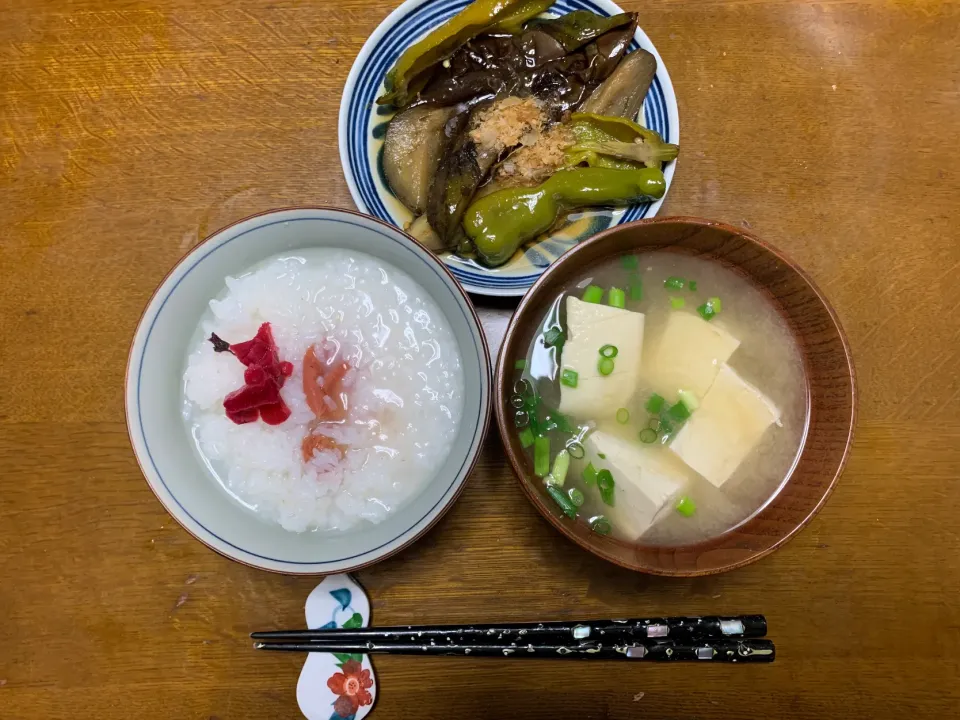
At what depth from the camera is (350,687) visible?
157cm

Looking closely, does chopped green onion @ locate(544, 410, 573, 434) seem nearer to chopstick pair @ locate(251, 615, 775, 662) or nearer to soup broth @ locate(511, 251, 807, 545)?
soup broth @ locate(511, 251, 807, 545)

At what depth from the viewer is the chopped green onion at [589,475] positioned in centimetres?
146

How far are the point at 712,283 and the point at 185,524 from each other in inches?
53.3

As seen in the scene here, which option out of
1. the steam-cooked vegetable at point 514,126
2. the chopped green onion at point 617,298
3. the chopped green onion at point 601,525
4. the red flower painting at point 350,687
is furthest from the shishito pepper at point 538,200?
the red flower painting at point 350,687

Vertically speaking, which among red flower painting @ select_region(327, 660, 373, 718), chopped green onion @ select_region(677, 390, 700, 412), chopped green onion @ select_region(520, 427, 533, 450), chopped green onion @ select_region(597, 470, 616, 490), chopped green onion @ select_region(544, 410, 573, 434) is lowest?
red flower painting @ select_region(327, 660, 373, 718)

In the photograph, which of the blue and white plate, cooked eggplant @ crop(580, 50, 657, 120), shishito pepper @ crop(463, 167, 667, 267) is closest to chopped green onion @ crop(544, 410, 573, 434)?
the blue and white plate

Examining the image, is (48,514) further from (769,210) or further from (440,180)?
(769,210)

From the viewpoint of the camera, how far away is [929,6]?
6.00 ft

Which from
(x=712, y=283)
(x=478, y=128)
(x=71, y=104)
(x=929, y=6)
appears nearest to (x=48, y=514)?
(x=71, y=104)

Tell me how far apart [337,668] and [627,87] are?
5.80 feet

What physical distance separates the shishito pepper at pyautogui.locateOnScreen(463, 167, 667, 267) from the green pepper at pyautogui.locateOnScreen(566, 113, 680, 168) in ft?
0.13

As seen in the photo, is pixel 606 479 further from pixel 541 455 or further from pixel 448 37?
pixel 448 37

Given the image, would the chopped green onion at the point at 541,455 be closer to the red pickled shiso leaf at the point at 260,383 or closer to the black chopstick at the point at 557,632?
the black chopstick at the point at 557,632

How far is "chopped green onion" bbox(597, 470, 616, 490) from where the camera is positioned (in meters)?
1.43
